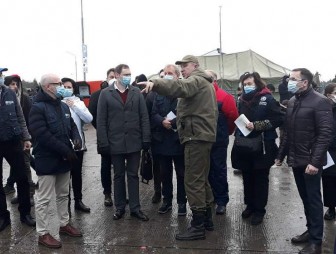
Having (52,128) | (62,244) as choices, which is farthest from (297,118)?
(62,244)

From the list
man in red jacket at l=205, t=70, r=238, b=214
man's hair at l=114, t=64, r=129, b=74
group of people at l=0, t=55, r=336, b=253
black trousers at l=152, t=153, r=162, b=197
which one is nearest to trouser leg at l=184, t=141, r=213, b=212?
group of people at l=0, t=55, r=336, b=253

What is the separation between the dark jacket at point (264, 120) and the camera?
16.0ft

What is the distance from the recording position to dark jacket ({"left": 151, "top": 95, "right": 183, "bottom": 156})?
527 centimetres

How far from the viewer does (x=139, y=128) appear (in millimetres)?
5199

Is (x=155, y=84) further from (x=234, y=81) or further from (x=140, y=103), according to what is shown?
(x=234, y=81)

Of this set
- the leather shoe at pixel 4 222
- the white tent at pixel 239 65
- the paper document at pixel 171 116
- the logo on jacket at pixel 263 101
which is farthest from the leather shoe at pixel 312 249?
the white tent at pixel 239 65

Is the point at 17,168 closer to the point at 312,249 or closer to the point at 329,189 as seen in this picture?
the point at 312,249

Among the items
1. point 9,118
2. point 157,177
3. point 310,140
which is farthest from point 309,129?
point 9,118

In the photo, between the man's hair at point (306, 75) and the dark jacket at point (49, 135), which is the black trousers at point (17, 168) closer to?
the dark jacket at point (49, 135)

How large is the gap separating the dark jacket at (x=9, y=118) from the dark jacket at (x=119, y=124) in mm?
995

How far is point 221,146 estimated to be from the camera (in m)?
5.43

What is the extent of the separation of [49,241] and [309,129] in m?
3.02

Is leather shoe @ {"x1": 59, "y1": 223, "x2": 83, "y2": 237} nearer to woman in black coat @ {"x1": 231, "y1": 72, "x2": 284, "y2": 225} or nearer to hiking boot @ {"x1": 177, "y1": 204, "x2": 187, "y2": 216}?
hiking boot @ {"x1": 177, "y1": 204, "x2": 187, "y2": 216}

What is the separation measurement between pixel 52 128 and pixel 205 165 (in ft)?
5.78
